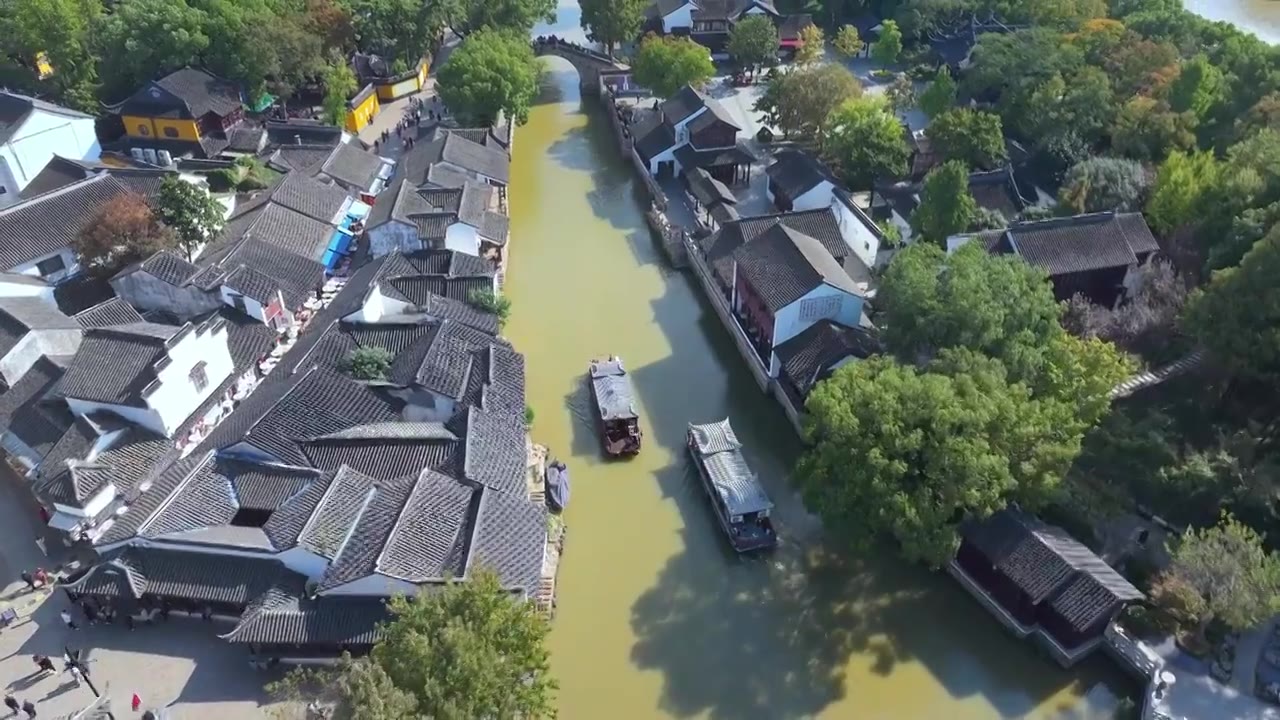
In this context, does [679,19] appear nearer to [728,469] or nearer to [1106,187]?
[1106,187]

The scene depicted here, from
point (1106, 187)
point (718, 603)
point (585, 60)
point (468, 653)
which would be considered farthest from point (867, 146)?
point (468, 653)

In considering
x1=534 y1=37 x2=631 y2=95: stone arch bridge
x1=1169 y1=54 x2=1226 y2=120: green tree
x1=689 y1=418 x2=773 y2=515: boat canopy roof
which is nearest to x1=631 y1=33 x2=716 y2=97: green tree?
x1=534 y1=37 x2=631 y2=95: stone arch bridge

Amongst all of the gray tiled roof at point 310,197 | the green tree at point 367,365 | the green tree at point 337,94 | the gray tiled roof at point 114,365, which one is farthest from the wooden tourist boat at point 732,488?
the green tree at point 337,94

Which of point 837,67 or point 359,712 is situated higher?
point 837,67

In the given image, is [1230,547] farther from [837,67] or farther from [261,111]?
[261,111]

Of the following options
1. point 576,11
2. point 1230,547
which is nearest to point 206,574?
point 1230,547

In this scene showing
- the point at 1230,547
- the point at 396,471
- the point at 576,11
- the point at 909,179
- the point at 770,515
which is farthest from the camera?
the point at 576,11

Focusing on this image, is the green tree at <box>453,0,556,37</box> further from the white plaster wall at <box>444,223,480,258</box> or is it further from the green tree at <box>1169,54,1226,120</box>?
the green tree at <box>1169,54,1226,120</box>
